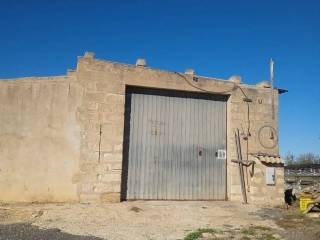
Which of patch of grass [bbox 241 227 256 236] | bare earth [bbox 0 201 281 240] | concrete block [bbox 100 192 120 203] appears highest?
concrete block [bbox 100 192 120 203]

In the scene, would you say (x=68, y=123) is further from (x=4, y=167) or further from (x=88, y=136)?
(x=4, y=167)

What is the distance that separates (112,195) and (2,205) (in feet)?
9.43

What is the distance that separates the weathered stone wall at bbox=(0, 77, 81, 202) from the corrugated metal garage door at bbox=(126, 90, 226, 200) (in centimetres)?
183

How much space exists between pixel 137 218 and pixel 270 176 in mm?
5243

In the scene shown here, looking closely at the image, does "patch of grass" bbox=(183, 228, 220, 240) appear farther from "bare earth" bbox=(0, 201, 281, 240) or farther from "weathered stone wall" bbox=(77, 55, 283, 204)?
"weathered stone wall" bbox=(77, 55, 283, 204)

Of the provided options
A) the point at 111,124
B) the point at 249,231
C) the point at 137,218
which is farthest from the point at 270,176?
the point at 111,124

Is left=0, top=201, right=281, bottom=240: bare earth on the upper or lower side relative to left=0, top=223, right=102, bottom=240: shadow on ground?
upper

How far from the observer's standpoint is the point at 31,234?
747 cm

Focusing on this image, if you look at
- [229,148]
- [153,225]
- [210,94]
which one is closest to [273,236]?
[153,225]

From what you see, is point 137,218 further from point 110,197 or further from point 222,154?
point 222,154

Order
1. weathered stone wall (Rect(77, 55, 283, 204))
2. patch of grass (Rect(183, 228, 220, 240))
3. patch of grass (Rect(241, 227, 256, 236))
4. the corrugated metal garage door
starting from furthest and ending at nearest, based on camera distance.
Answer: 1. the corrugated metal garage door
2. weathered stone wall (Rect(77, 55, 283, 204))
3. patch of grass (Rect(241, 227, 256, 236))
4. patch of grass (Rect(183, 228, 220, 240))

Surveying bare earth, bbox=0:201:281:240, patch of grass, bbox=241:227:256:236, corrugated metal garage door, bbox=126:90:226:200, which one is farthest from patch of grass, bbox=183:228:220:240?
corrugated metal garage door, bbox=126:90:226:200

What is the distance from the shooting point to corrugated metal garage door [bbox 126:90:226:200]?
11.7 metres

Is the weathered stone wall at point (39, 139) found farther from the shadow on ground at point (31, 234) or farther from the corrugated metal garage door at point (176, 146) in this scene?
the shadow on ground at point (31, 234)
